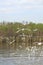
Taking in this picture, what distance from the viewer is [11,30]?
58.0 meters

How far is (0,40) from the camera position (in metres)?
52.9

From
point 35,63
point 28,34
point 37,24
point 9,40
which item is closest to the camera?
point 35,63

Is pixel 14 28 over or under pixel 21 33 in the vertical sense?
over

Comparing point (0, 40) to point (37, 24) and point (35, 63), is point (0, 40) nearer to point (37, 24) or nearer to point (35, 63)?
point (37, 24)

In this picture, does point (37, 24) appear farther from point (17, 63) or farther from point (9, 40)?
point (17, 63)

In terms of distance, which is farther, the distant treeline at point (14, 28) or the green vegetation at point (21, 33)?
the distant treeline at point (14, 28)

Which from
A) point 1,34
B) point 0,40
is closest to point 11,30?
point 1,34

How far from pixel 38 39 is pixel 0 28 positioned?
31.1 ft

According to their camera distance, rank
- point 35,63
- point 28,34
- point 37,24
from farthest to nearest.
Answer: point 37,24 < point 28,34 < point 35,63

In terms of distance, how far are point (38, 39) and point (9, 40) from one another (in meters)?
4.74

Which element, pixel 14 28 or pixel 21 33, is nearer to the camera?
pixel 21 33

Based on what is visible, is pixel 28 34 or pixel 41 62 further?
pixel 28 34

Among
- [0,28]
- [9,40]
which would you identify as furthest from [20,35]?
[0,28]

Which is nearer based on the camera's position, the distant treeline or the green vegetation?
the green vegetation
